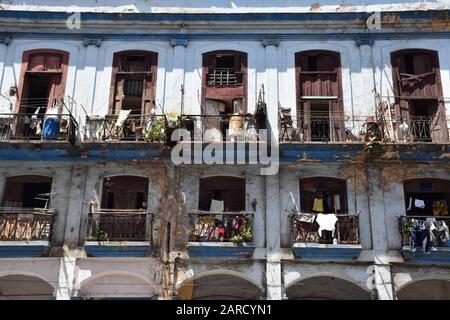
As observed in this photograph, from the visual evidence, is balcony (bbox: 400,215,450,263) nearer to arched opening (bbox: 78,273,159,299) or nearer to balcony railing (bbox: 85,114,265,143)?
balcony railing (bbox: 85,114,265,143)

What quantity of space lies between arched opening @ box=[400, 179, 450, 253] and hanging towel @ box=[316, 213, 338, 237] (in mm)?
1974

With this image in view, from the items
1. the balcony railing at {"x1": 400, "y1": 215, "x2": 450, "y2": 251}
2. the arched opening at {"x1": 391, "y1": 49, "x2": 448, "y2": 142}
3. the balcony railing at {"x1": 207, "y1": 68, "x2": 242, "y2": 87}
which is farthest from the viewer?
the balcony railing at {"x1": 207, "y1": 68, "x2": 242, "y2": 87}

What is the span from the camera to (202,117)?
17297 mm

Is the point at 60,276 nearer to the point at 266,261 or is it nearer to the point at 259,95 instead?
the point at 266,261

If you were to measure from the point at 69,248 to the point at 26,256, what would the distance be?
1178 mm

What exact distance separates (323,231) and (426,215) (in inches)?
128

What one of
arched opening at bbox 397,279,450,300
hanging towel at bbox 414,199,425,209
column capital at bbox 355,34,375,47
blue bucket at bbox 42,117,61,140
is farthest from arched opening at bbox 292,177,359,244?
blue bucket at bbox 42,117,61,140

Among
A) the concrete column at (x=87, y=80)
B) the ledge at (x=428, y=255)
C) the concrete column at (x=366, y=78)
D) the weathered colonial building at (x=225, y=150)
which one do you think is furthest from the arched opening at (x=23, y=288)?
the concrete column at (x=366, y=78)

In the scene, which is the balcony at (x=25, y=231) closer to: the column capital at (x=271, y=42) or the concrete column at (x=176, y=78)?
the concrete column at (x=176, y=78)

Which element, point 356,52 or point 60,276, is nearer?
point 60,276

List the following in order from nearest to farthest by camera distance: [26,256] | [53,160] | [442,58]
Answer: [26,256] < [53,160] < [442,58]

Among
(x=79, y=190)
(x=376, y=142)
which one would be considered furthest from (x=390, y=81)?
(x=79, y=190)

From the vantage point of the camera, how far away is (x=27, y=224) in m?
16.0

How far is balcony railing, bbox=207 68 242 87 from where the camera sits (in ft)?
59.5
